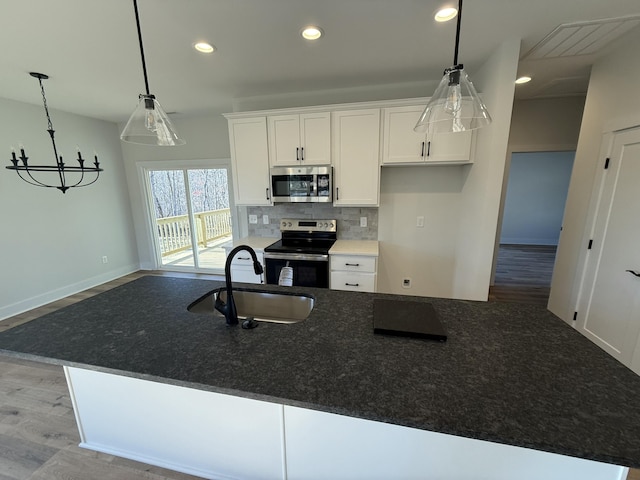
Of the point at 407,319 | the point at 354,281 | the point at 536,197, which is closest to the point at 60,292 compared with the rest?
the point at 354,281

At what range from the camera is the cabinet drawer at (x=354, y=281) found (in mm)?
2870

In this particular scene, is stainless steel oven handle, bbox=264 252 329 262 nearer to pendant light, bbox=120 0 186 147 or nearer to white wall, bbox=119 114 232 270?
pendant light, bbox=120 0 186 147

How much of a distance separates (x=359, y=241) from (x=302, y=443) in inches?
95.9

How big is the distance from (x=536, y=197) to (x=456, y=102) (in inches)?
290

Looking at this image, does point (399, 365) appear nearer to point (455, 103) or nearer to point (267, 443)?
point (267, 443)

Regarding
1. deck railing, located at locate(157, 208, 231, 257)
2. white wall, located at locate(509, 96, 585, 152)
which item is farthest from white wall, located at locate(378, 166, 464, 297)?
deck railing, located at locate(157, 208, 231, 257)

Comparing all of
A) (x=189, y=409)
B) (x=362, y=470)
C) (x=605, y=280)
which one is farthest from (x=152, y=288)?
(x=605, y=280)

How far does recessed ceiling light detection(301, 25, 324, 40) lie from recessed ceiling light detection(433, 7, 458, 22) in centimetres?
78

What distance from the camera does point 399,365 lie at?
1.00 m

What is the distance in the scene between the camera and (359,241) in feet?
11.0

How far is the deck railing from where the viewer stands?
198 inches

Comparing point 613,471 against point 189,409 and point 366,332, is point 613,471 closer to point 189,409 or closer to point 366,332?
point 366,332

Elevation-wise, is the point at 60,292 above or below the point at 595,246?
below

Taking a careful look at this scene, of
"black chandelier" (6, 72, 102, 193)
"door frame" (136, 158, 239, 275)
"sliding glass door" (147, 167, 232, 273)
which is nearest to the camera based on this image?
"black chandelier" (6, 72, 102, 193)
